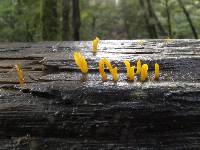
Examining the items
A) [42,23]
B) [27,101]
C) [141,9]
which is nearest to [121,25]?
[141,9]

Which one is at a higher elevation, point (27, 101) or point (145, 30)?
point (145, 30)

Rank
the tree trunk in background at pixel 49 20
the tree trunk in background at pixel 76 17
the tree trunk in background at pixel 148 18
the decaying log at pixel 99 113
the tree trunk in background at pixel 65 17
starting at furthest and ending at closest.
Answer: the tree trunk in background at pixel 148 18, the tree trunk in background at pixel 76 17, the tree trunk in background at pixel 65 17, the tree trunk in background at pixel 49 20, the decaying log at pixel 99 113

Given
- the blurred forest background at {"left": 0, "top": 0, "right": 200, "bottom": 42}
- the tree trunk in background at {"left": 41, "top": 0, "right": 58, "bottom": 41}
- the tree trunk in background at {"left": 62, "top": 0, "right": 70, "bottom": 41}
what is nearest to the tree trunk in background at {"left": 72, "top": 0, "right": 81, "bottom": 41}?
the blurred forest background at {"left": 0, "top": 0, "right": 200, "bottom": 42}

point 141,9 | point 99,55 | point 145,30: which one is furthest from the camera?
point 145,30

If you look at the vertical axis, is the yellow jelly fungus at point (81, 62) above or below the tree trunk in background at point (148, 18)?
below

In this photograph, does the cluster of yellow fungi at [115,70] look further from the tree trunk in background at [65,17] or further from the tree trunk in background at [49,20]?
the tree trunk in background at [65,17]

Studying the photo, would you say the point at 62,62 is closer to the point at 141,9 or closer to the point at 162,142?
the point at 162,142

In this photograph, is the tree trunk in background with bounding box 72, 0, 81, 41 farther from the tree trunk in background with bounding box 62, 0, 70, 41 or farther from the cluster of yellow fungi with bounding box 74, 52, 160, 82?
the cluster of yellow fungi with bounding box 74, 52, 160, 82

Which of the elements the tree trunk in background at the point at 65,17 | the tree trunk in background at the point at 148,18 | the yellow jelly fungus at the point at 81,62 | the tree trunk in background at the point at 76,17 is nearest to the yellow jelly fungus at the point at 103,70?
the yellow jelly fungus at the point at 81,62
